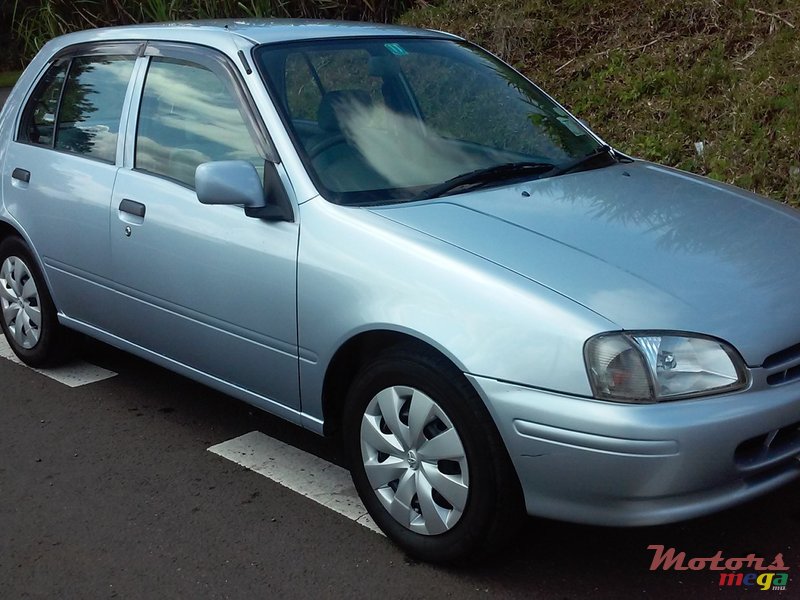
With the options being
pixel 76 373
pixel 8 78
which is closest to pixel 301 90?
pixel 76 373

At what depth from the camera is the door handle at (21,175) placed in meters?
4.87

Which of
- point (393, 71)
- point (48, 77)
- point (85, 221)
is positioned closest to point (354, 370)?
point (393, 71)

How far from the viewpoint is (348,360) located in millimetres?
3482

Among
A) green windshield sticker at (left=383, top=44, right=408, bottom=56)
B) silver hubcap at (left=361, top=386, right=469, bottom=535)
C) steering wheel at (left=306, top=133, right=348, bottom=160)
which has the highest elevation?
green windshield sticker at (left=383, top=44, right=408, bottom=56)

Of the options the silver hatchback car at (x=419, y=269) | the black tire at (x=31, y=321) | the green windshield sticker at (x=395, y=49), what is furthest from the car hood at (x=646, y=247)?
the black tire at (x=31, y=321)

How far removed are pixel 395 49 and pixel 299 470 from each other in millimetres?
1788

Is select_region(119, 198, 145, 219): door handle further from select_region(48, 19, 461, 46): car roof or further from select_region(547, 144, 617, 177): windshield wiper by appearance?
select_region(547, 144, 617, 177): windshield wiper

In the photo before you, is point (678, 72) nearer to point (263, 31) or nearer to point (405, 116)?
point (405, 116)

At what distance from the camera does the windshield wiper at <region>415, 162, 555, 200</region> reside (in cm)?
362

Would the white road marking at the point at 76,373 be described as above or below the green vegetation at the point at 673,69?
below

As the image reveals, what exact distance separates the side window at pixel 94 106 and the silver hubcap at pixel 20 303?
705mm

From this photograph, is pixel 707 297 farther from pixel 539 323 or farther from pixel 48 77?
pixel 48 77

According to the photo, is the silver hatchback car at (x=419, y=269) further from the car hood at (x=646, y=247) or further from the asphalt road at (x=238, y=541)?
the asphalt road at (x=238, y=541)

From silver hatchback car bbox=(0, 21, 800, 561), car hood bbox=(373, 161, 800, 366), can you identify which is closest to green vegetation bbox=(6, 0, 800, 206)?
silver hatchback car bbox=(0, 21, 800, 561)
